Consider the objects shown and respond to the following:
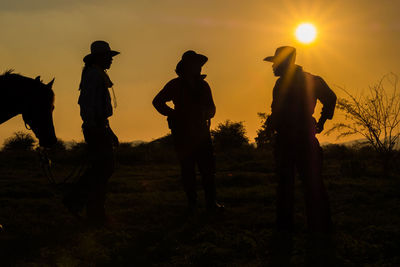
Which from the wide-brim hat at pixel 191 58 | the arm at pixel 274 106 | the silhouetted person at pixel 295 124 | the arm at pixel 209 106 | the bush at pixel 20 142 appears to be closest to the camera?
the silhouetted person at pixel 295 124

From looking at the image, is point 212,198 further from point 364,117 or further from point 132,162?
point 132,162

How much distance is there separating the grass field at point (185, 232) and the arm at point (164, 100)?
1.80 m

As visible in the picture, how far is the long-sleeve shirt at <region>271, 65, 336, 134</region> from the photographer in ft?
19.0

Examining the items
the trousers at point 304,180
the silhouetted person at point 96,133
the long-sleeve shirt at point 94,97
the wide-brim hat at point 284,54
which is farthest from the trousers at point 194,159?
the wide-brim hat at point 284,54

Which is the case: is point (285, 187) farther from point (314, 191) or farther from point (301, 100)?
point (301, 100)

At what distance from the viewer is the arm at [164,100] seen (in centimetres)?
737

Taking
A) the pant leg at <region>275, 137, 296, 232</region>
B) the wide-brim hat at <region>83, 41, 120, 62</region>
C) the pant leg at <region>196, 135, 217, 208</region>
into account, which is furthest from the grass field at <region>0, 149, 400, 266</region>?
the wide-brim hat at <region>83, 41, 120, 62</region>

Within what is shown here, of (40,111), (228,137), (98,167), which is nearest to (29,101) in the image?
(40,111)

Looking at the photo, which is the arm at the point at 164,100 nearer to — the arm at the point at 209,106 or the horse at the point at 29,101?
the arm at the point at 209,106

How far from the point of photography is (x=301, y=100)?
5.85 metres

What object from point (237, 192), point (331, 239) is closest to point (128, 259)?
point (331, 239)

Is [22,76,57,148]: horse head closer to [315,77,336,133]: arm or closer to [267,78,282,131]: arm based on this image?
[267,78,282,131]: arm

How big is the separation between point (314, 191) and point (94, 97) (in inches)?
131

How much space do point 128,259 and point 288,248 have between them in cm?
187
